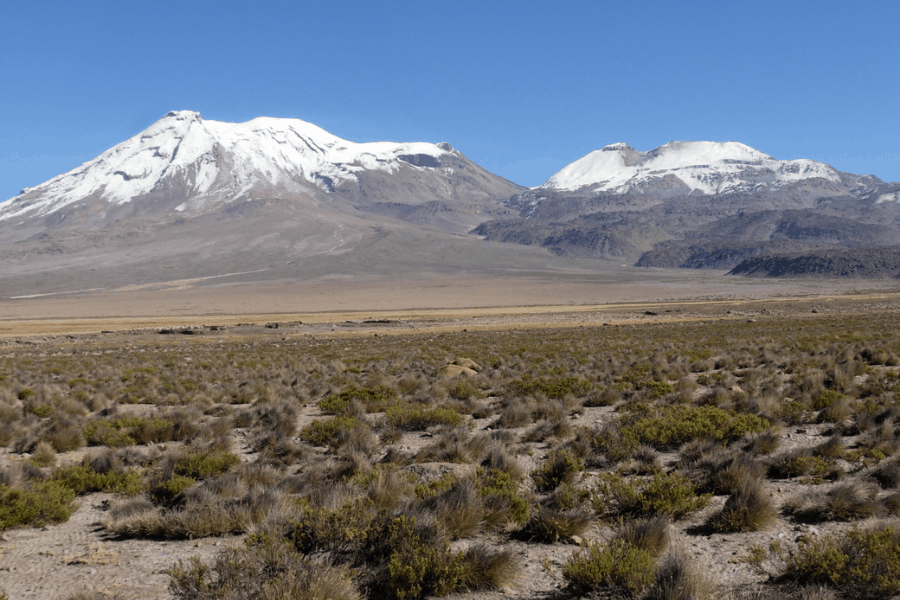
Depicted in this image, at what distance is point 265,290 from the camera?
140 meters

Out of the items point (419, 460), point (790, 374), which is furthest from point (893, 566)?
point (790, 374)

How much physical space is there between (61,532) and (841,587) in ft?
24.8

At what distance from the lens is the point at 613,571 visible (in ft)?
16.1

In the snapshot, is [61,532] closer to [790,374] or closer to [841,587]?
[841,587]

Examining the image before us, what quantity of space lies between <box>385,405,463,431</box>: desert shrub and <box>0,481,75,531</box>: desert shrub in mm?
5750

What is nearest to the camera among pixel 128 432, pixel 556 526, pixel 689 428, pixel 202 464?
pixel 556 526

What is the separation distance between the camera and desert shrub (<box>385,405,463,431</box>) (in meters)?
11.7

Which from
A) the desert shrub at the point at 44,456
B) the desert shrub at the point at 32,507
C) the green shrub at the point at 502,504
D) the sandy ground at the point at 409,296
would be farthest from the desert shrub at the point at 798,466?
the sandy ground at the point at 409,296

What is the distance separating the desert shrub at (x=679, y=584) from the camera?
14.6 ft

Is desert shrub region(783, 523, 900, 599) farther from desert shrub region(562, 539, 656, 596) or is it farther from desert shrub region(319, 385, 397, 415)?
desert shrub region(319, 385, 397, 415)

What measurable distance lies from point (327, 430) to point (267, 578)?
590cm

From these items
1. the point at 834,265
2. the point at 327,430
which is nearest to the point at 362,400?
the point at 327,430

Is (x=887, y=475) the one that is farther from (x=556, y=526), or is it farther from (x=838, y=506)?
(x=556, y=526)

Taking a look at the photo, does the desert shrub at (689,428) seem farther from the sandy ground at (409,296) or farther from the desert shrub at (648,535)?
the sandy ground at (409,296)
